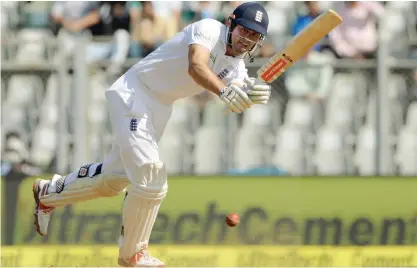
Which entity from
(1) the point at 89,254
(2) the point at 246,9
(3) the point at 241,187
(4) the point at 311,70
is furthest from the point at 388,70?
(2) the point at 246,9

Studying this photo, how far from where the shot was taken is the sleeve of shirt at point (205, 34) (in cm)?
572

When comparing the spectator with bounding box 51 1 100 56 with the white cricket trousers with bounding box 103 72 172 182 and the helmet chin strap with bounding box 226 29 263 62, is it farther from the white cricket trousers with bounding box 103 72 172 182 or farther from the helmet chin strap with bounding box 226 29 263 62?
the helmet chin strap with bounding box 226 29 263 62

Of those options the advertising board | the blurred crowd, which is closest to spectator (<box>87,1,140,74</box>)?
the blurred crowd

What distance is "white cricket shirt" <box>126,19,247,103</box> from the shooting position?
5.82 meters

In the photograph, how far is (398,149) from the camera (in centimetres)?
941

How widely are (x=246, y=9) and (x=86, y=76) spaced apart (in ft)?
13.3

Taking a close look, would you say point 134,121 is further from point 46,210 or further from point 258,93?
point 46,210

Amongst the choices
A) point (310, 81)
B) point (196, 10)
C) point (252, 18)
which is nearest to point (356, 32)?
point (310, 81)

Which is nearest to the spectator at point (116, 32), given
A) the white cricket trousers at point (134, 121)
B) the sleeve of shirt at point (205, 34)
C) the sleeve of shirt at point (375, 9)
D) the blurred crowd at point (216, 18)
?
the blurred crowd at point (216, 18)

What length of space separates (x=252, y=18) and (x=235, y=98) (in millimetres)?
487

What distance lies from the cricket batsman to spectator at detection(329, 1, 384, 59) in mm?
3913

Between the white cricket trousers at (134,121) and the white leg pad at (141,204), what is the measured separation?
0.06 m

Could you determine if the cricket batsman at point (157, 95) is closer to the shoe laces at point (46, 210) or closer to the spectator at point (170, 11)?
the shoe laces at point (46, 210)

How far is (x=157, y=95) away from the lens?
6.06 metres
